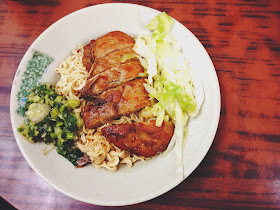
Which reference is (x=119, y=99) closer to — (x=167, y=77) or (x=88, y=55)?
(x=167, y=77)

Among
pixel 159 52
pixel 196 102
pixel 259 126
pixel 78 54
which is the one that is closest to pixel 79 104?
pixel 78 54

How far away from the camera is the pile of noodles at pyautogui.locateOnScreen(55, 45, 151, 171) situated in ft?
9.64

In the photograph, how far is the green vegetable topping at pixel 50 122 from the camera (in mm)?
2761

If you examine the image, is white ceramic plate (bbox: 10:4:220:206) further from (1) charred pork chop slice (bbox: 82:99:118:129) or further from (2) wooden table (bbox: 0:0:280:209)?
(1) charred pork chop slice (bbox: 82:99:118:129)

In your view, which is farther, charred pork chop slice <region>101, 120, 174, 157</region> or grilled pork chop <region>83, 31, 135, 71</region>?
grilled pork chop <region>83, 31, 135, 71</region>

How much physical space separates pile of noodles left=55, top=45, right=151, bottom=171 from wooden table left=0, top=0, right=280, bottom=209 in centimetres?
55

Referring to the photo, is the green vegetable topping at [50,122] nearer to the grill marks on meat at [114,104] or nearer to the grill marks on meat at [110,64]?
the grill marks on meat at [114,104]

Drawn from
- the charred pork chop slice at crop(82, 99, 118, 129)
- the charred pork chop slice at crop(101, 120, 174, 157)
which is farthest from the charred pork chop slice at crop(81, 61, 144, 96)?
the charred pork chop slice at crop(101, 120, 174, 157)

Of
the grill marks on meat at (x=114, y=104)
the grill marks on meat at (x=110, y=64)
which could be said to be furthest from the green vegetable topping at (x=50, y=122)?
the grill marks on meat at (x=110, y=64)

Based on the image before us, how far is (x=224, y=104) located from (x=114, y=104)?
1.40 meters

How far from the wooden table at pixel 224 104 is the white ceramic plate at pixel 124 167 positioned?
0.38 metres

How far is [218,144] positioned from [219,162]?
21 cm

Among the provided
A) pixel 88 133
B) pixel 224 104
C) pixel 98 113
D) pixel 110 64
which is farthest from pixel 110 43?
pixel 224 104

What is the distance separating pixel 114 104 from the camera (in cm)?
285
